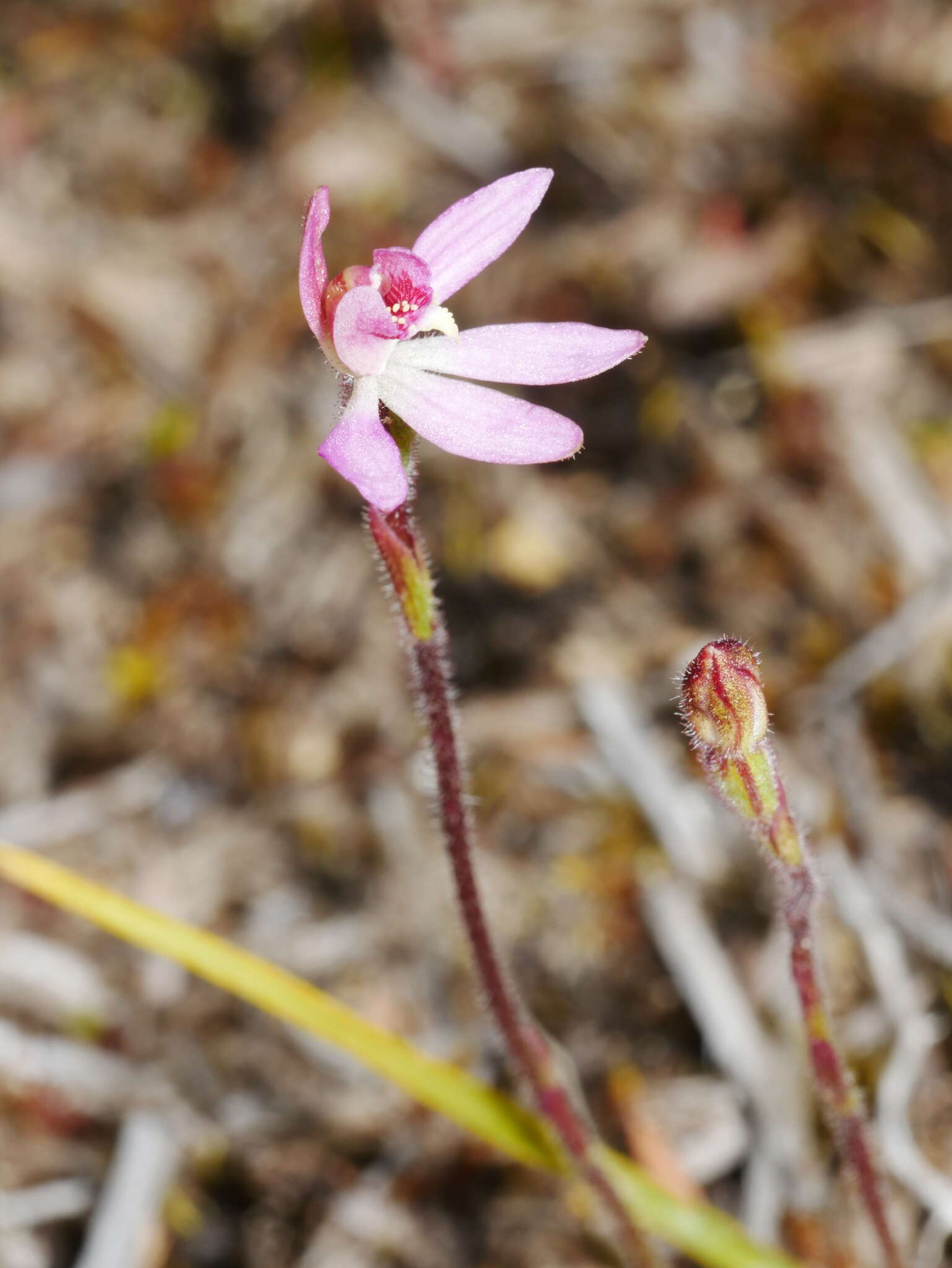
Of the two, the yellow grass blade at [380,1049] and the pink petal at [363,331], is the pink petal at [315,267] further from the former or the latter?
the yellow grass blade at [380,1049]

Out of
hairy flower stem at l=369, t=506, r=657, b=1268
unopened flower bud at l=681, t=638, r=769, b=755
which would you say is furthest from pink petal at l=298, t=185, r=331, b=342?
unopened flower bud at l=681, t=638, r=769, b=755

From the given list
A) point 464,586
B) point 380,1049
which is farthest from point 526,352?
point 464,586

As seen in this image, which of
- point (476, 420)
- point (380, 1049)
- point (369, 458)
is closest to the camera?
point (369, 458)

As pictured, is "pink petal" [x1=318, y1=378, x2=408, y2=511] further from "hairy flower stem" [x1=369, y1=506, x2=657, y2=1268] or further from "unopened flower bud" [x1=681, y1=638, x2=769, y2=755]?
"unopened flower bud" [x1=681, y1=638, x2=769, y2=755]

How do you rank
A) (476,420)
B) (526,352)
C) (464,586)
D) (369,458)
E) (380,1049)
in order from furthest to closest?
1. (464,586)
2. (380,1049)
3. (526,352)
4. (476,420)
5. (369,458)

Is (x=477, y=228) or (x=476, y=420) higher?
(x=477, y=228)

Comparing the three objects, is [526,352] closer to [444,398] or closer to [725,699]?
[444,398]
